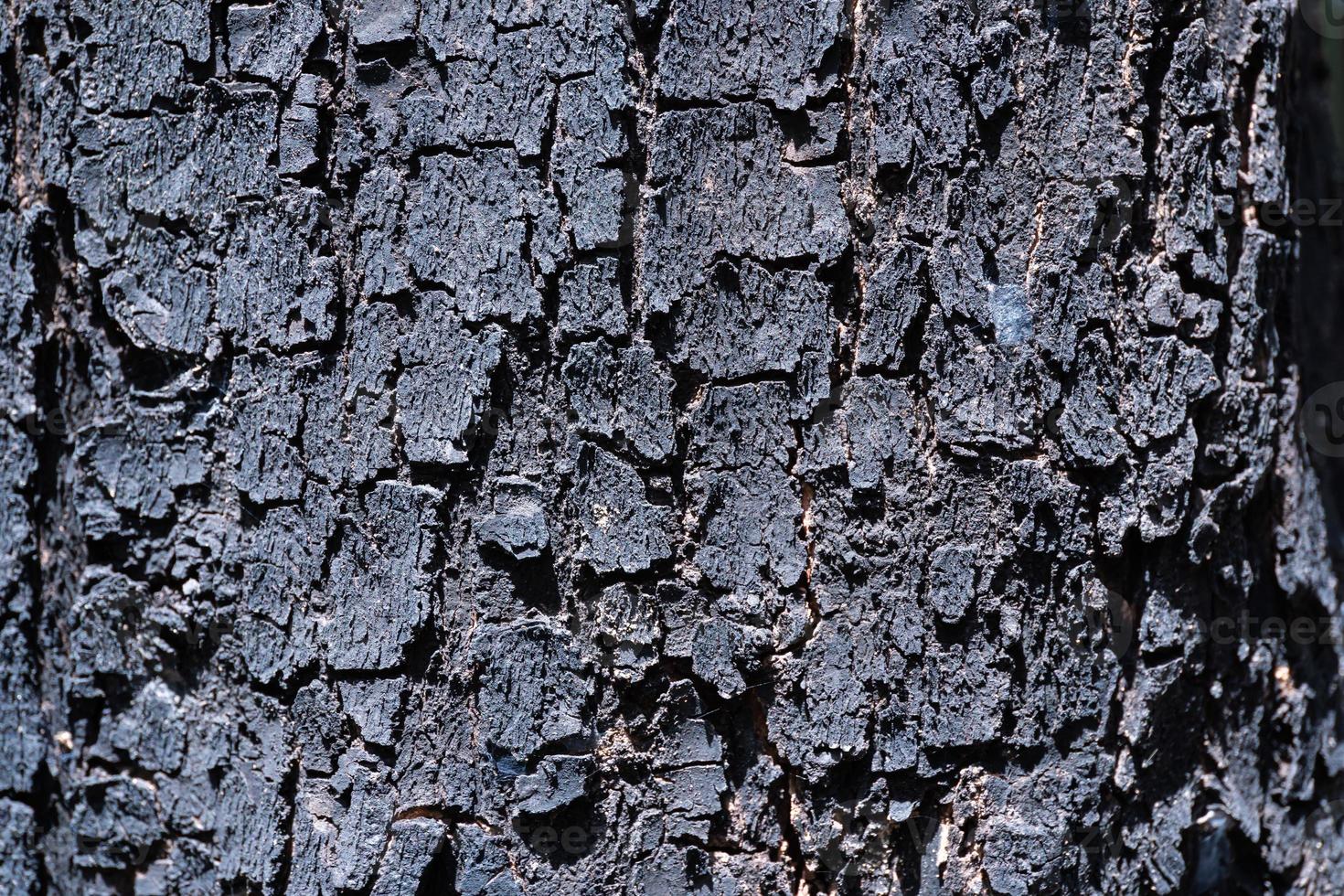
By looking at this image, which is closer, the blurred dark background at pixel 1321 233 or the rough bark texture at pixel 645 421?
the rough bark texture at pixel 645 421

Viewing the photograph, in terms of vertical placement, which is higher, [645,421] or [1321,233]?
[1321,233]

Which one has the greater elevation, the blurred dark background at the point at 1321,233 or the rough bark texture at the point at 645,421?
the blurred dark background at the point at 1321,233

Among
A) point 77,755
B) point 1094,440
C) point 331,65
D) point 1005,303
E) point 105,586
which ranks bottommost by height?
point 77,755

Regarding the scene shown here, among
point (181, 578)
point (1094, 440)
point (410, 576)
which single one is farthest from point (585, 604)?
point (1094, 440)

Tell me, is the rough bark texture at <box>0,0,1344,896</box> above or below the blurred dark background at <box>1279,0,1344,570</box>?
below

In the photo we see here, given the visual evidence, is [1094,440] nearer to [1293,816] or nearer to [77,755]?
[1293,816]

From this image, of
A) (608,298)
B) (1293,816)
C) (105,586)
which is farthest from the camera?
(1293,816)

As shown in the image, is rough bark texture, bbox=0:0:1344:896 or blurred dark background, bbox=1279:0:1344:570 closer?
rough bark texture, bbox=0:0:1344:896

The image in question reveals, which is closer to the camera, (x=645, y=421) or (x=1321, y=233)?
(x=645, y=421)
